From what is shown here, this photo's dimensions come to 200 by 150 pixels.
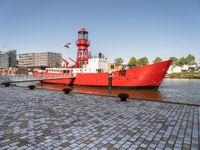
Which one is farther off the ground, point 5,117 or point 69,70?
point 69,70

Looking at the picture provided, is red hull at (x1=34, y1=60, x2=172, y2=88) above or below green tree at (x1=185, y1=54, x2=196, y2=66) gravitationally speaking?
below

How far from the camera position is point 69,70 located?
44469 millimetres

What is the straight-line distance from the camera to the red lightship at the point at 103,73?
100 ft

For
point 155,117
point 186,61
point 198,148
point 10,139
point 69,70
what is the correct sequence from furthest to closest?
1. point 186,61
2. point 69,70
3. point 155,117
4. point 10,139
5. point 198,148

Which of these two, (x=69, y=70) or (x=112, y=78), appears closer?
(x=112, y=78)

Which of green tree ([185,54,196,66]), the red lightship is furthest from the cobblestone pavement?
green tree ([185,54,196,66])

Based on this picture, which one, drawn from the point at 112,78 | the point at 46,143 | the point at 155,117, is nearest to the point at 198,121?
the point at 155,117

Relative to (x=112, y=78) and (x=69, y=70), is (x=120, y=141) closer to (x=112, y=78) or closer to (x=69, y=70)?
(x=112, y=78)

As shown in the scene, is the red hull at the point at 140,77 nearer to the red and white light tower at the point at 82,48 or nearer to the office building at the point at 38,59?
the red and white light tower at the point at 82,48

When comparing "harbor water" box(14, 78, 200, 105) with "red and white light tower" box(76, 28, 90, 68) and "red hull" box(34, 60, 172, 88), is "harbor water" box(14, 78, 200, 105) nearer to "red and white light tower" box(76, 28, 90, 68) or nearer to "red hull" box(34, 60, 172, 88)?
"red hull" box(34, 60, 172, 88)

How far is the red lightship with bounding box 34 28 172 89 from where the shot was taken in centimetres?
3059

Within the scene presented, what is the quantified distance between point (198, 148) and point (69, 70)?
133 ft

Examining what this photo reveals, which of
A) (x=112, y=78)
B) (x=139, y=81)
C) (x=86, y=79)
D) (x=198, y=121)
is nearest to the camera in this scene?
(x=198, y=121)

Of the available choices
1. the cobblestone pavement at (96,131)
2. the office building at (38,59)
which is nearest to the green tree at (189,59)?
the cobblestone pavement at (96,131)
